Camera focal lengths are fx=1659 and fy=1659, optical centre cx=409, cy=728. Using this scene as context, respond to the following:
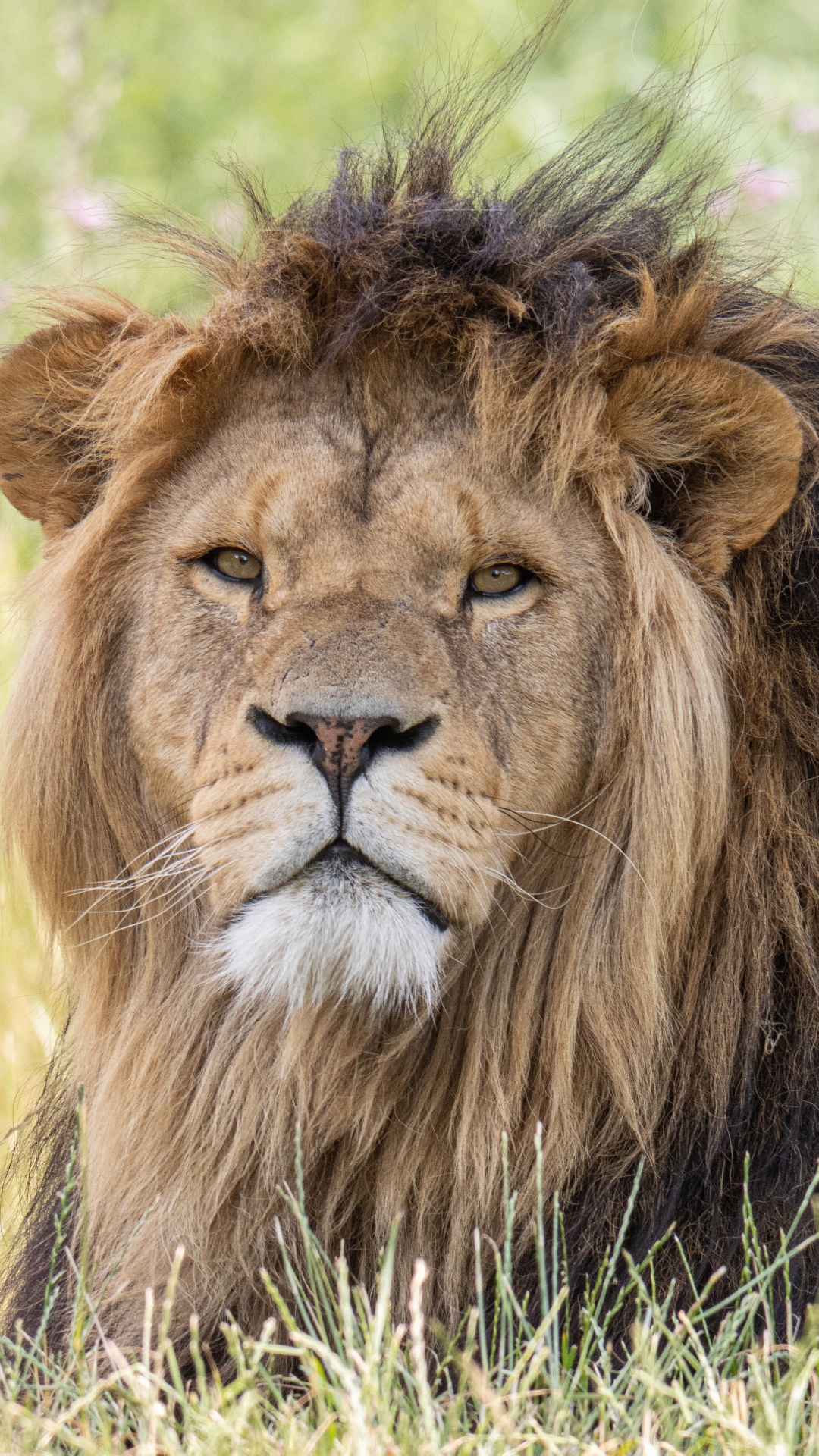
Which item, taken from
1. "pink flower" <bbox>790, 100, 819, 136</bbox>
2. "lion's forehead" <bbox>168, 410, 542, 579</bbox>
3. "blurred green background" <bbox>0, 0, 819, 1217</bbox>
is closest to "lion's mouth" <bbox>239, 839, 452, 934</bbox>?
"lion's forehead" <bbox>168, 410, 542, 579</bbox>

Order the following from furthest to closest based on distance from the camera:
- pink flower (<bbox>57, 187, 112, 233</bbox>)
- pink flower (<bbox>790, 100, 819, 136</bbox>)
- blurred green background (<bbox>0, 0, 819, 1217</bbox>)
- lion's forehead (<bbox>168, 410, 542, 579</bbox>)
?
1. blurred green background (<bbox>0, 0, 819, 1217</bbox>)
2. pink flower (<bbox>790, 100, 819, 136</bbox>)
3. pink flower (<bbox>57, 187, 112, 233</bbox>)
4. lion's forehead (<bbox>168, 410, 542, 579</bbox>)

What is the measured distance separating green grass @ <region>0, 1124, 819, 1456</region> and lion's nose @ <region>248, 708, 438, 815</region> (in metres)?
0.58

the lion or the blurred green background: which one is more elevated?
the blurred green background

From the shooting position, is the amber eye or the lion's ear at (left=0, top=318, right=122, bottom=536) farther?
the lion's ear at (left=0, top=318, right=122, bottom=536)

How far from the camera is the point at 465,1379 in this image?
1938mm

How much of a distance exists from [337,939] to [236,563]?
0.60m

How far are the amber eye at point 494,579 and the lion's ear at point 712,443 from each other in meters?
0.26

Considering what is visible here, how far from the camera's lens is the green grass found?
5.92 ft

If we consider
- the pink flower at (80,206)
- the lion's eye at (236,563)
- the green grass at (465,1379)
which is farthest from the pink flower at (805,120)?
the green grass at (465,1379)

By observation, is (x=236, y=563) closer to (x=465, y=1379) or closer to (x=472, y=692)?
(x=472, y=692)

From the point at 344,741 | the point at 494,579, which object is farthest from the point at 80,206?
the point at 344,741

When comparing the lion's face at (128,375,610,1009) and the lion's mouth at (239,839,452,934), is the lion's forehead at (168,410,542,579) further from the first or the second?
the lion's mouth at (239,839,452,934)

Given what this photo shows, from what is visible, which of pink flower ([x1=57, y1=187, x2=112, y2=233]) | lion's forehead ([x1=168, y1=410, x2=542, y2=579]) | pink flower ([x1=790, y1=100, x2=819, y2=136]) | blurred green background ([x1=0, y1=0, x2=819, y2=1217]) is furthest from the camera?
blurred green background ([x1=0, y1=0, x2=819, y2=1217])

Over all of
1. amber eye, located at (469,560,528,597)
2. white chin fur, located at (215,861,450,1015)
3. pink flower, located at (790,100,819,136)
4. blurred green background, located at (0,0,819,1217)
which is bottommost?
white chin fur, located at (215,861,450,1015)
